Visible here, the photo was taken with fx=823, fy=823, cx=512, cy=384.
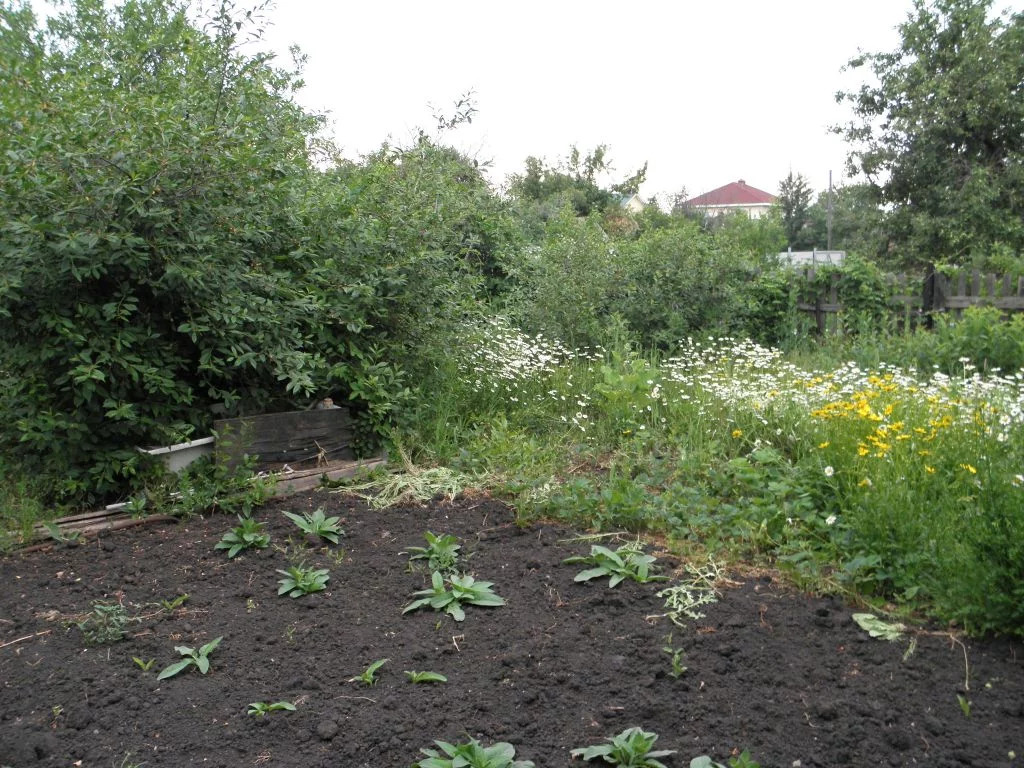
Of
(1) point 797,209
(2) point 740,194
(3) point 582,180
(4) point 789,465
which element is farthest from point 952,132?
(2) point 740,194

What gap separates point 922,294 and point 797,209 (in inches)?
1935

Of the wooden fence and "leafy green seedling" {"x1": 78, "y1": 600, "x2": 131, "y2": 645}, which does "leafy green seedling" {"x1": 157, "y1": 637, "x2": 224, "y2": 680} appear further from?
the wooden fence

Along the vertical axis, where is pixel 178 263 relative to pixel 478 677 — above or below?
above

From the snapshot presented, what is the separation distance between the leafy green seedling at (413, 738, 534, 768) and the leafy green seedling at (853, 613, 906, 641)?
1316 millimetres

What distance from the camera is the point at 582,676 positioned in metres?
2.54

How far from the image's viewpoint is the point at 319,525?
12.2 feet

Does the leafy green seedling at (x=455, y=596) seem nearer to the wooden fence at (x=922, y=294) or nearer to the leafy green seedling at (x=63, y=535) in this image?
the leafy green seedling at (x=63, y=535)

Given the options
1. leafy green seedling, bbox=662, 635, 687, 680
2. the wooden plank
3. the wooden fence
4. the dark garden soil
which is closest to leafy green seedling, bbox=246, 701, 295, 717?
the dark garden soil

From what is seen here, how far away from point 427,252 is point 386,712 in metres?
3.10

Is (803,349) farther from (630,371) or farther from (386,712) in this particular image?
(386,712)

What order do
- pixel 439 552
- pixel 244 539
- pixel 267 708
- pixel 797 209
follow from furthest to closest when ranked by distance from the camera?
pixel 797 209, pixel 244 539, pixel 439 552, pixel 267 708

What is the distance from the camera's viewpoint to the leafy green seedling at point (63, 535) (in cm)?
378

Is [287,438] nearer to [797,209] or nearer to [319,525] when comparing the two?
[319,525]

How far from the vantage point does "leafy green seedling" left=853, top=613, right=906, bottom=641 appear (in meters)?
2.70
